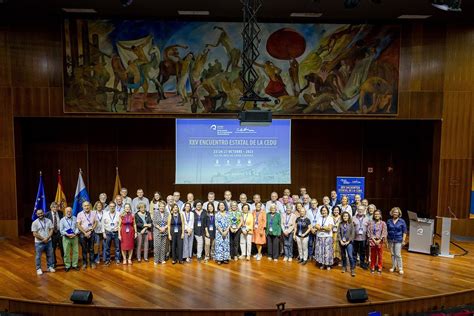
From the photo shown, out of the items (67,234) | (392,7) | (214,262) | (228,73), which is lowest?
(214,262)

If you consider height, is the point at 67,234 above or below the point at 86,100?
below

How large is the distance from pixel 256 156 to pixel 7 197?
5.83 m

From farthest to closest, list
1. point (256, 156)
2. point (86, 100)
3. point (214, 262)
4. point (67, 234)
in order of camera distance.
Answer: point (256, 156)
point (86, 100)
point (214, 262)
point (67, 234)

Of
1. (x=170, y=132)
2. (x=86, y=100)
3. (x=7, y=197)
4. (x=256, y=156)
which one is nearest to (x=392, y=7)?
(x=256, y=156)

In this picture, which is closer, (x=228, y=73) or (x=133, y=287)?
(x=133, y=287)

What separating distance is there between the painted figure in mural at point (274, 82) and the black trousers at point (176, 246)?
405cm

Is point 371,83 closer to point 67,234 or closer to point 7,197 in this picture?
point 67,234

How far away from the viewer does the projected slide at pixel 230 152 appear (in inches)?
404

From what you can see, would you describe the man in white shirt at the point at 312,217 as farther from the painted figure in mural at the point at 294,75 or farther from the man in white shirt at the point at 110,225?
the man in white shirt at the point at 110,225

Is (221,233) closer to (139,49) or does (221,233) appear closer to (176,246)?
(176,246)

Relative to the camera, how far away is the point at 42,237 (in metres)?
7.26

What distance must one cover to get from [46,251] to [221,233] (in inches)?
120

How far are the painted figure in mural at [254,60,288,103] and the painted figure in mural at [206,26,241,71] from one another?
21.9 inches

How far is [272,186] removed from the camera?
1127 cm
